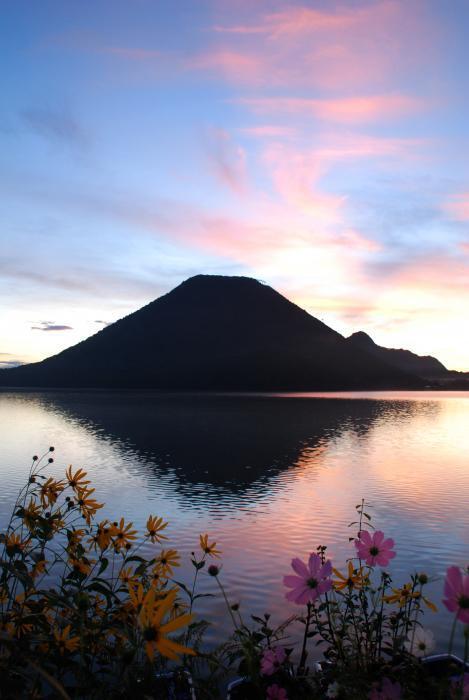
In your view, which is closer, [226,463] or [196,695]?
[196,695]

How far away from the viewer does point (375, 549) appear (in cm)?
302

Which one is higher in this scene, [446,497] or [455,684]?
[455,684]

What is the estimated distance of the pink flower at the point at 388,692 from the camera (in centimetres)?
235

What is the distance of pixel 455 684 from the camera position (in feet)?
8.45

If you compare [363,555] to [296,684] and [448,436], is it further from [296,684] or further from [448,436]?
[448,436]

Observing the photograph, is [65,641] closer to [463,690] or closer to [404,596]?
[404,596]

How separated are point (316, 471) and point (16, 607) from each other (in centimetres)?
1925

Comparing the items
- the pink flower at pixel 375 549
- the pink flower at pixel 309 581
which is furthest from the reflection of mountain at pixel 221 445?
the pink flower at pixel 309 581

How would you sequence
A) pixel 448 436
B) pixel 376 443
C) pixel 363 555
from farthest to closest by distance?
pixel 448 436 → pixel 376 443 → pixel 363 555

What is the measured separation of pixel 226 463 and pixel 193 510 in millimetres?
8297

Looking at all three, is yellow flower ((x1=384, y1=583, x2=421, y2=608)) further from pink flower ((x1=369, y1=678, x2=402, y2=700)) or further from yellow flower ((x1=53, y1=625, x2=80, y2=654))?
yellow flower ((x1=53, y1=625, x2=80, y2=654))

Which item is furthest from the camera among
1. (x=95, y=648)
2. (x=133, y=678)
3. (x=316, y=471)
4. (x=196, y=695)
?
(x=316, y=471)

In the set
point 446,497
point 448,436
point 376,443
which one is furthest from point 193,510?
point 448,436

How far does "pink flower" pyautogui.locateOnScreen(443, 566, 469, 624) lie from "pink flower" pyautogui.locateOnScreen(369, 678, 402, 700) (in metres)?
0.66
